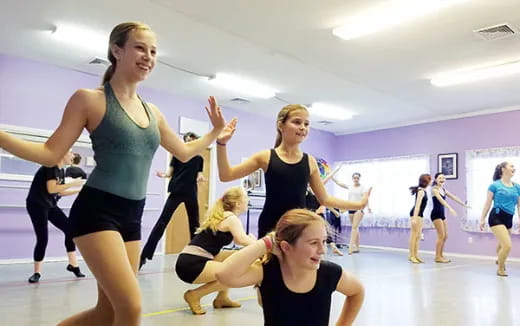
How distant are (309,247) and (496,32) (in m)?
4.71

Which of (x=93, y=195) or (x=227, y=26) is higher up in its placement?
(x=227, y=26)

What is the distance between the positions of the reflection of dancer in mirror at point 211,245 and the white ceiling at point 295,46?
2.37 m

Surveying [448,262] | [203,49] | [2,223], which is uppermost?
[203,49]

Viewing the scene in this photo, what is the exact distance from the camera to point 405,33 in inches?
197

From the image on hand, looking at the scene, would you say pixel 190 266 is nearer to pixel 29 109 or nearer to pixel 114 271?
pixel 114 271

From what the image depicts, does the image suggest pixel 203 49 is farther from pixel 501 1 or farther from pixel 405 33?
pixel 501 1

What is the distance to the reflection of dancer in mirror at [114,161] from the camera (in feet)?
4.47

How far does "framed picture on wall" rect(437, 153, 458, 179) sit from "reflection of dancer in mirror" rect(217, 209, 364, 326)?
8.39m

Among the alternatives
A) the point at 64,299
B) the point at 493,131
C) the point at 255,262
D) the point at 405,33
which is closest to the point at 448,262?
the point at 493,131

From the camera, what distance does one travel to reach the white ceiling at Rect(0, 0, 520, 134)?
14.8 feet

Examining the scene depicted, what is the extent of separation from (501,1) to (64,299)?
15.7 ft

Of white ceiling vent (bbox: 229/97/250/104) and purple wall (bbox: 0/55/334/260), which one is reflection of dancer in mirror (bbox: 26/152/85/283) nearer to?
purple wall (bbox: 0/55/334/260)

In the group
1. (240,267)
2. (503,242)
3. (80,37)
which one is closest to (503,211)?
(503,242)

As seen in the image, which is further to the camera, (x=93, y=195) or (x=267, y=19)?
(x=267, y=19)
